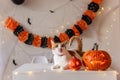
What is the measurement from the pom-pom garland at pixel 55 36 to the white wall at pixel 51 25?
0.06 meters

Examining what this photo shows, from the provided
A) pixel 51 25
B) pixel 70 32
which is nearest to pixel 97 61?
pixel 70 32

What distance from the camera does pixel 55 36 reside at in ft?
8.43

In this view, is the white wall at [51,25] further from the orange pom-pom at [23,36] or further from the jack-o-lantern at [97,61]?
the jack-o-lantern at [97,61]

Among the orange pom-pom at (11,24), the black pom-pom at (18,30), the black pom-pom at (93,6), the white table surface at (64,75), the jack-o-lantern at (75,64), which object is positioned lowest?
the white table surface at (64,75)

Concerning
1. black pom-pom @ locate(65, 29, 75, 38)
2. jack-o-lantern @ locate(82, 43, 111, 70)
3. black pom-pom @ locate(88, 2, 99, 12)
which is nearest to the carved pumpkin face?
jack-o-lantern @ locate(82, 43, 111, 70)

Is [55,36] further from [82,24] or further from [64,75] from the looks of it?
[64,75]

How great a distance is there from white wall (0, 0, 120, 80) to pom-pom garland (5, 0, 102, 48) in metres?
0.06

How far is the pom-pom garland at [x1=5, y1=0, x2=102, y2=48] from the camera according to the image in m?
2.54

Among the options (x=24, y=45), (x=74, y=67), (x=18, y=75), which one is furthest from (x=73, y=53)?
(x=24, y=45)

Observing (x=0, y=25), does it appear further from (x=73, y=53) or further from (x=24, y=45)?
(x=73, y=53)

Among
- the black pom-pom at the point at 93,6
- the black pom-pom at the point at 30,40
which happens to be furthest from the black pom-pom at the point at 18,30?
the black pom-pom at the point at 93,6

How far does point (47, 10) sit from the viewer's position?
8.54 ft

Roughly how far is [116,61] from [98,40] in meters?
0.31

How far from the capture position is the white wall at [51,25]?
258 cm
